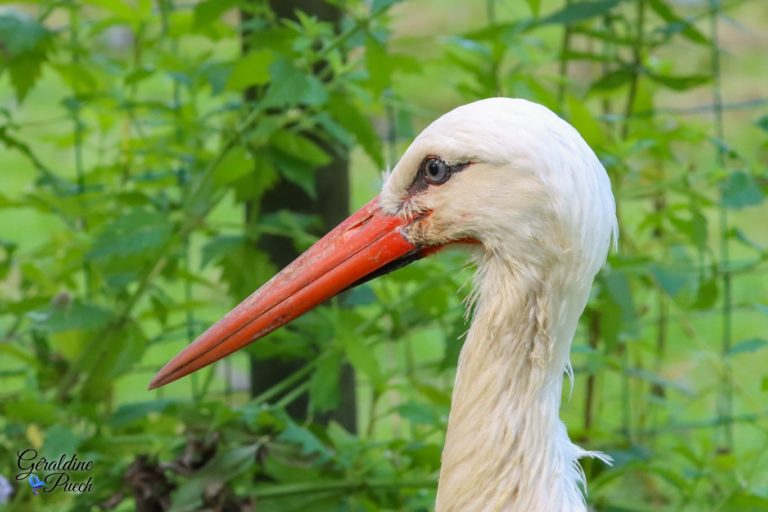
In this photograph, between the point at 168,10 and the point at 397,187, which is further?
the point at 168,10

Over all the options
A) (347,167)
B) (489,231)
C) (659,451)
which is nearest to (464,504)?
(489,231)

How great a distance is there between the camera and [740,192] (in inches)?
107

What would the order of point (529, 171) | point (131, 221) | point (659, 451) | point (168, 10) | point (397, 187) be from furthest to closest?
point (659, 451), point (168, 10), point (131, 221), point (397, 187), point (529, 171)

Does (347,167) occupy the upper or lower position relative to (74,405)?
upper

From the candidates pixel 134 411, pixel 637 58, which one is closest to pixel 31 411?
pixel 134 411

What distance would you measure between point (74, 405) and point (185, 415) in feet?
0.93

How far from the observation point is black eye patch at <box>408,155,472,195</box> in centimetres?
195

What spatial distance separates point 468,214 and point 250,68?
30.9 inches

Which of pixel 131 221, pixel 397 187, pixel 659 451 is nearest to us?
pixel 397 187

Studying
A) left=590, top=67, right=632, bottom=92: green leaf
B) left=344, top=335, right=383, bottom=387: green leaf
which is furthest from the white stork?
left=590, top=67, right=632, bottom=92: green leaf

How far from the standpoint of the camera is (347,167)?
3219 mm

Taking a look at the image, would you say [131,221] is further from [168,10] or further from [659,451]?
[659,451]

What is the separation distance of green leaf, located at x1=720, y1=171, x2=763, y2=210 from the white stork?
873 millimetres

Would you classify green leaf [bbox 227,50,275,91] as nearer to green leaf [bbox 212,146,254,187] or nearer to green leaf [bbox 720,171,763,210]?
green leaf [bbox 212,146,254,187]
